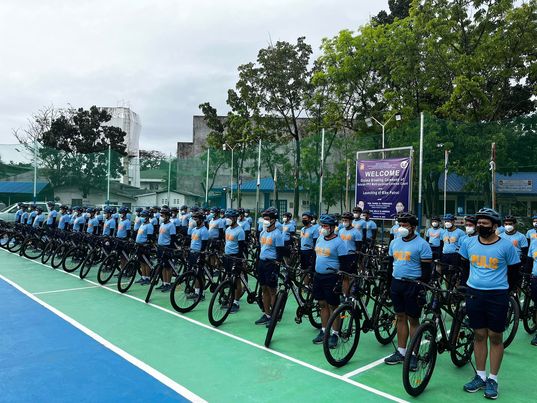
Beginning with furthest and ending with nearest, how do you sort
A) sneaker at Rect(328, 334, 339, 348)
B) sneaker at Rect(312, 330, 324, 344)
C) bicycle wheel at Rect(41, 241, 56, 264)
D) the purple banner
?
the purple banner < bicycle wheel at Rect(41, 241, 56, 264) < sneaker at Rect(312, 330, 324, 344) < sneaker at Rect(328, 334, 339, 348)

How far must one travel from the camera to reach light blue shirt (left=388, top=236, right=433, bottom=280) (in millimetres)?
5477

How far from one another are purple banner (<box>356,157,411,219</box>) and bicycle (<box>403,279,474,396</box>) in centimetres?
794

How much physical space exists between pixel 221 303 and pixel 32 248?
1096 centimetres

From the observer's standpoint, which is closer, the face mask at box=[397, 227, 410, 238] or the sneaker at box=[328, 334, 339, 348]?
the face mask at box=[397, 227, 410, 238]

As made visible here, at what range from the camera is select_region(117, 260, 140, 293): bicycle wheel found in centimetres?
935

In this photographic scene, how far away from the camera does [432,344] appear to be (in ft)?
16.3

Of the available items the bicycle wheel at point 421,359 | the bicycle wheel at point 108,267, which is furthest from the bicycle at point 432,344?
the bicycle wheel at point 108,267

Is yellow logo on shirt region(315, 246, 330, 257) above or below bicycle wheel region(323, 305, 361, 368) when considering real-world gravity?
above

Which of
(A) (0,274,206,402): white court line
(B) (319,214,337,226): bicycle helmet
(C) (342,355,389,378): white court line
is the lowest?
(C) (342,355,389,378): white court line

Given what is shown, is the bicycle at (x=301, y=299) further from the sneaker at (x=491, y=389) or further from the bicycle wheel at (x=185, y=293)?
the sneaker at (x=491, y=389)

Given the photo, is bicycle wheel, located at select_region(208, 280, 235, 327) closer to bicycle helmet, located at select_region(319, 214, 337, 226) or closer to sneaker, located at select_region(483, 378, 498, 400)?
bicycle helmet, located at select_region(319, 214, 337, 226)

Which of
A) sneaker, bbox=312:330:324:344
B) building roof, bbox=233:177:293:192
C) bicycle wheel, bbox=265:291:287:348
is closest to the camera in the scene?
bicycle wheel, bbox=265:291:287:348

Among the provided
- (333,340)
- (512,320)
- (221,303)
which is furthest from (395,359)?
(221,303)

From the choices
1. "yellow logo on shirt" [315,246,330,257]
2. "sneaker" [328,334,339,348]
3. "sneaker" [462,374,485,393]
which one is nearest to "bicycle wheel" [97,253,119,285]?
"yellow logo on shirt" [315,246,330,257]
